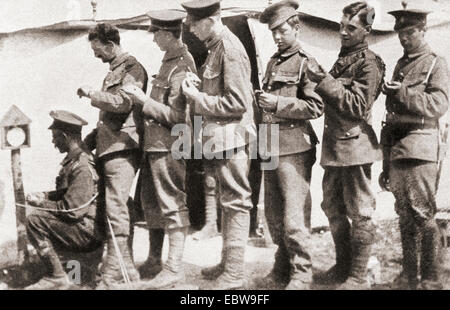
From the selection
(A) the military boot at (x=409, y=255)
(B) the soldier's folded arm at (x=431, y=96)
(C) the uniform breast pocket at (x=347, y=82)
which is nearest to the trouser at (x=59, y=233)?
(C) the uniform breast pocket at (x=347, y=82)

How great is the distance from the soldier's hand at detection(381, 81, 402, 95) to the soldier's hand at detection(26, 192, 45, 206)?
299 centimetres

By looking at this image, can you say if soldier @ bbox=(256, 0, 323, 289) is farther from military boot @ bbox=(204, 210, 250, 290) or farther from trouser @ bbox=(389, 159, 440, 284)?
trouser @ bbox=(389, 159, 440, 284)

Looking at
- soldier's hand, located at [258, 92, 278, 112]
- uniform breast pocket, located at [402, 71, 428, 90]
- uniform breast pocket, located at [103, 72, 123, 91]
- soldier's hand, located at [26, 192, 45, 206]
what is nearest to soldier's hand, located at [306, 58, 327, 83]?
soldier's hand, located at [258, 92, 278, 112]

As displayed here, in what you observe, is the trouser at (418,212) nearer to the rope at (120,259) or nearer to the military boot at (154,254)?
the military boot at (154,254)

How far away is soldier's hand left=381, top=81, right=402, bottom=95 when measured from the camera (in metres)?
5.23

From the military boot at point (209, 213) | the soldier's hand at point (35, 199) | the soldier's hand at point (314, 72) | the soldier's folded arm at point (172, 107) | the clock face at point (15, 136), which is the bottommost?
the military boot at point (209, 213)

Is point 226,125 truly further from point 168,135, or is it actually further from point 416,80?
point 416,80

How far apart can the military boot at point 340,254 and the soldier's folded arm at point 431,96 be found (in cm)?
106

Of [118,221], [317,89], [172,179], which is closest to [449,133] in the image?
[317,89]

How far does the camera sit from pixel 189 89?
17.7ft

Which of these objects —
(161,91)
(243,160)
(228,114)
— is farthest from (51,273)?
(228,114)

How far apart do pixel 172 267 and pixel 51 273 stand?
3.47 ft

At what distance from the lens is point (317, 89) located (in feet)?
17.2

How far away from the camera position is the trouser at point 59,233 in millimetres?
5738
